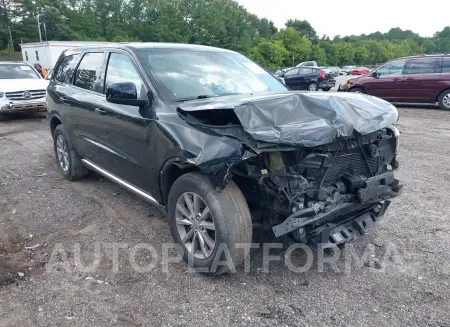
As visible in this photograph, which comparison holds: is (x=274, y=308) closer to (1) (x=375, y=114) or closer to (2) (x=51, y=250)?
(1) (x=375, y=114)

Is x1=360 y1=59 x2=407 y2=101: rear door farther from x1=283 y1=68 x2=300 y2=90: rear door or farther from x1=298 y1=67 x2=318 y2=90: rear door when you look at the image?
x1=283 y1=68 x2=300 y2=90: rear door

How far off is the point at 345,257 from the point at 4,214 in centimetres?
369

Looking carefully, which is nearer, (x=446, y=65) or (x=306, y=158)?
(x=306, y=158)

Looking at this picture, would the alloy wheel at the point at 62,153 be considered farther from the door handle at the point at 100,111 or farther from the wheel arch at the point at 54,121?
the door handle at the point at 100,111

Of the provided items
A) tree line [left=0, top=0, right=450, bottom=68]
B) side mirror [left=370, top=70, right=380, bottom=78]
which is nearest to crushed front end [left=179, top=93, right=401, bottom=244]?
side mirror [left=370, top=70, right=380, bottom=78]

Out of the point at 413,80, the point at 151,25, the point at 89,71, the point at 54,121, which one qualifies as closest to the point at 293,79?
the point at 413,80

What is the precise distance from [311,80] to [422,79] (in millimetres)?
8223

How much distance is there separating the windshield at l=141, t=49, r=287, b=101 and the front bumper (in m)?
8.09

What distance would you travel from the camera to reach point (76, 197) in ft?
16.4

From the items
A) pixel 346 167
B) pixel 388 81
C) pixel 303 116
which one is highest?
pixel 303 116

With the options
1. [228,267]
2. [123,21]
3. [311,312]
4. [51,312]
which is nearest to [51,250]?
[51,312]

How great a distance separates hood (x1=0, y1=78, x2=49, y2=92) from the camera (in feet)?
34.8

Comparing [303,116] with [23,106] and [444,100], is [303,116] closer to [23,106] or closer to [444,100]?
[23,106]

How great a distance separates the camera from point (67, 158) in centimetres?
553
